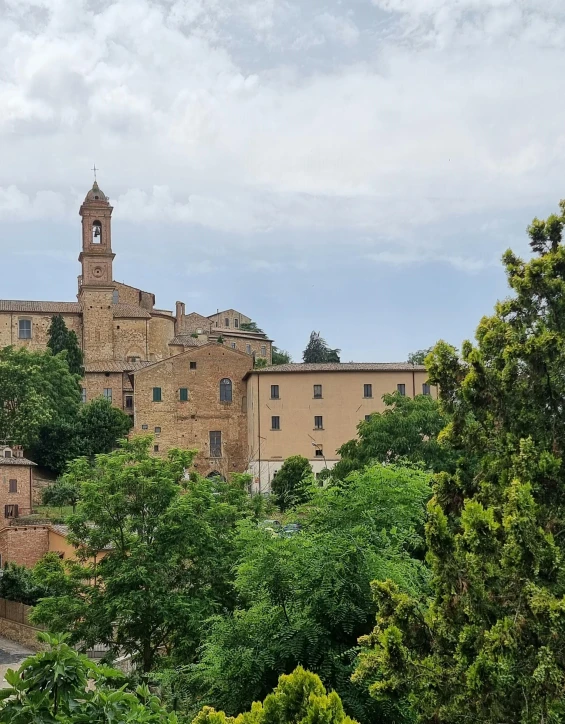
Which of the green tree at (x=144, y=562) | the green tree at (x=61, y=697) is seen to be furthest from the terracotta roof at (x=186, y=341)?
the green tree at (x=61, y=697)

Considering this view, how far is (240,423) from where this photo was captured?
6031cm

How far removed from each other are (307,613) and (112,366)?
59320mm

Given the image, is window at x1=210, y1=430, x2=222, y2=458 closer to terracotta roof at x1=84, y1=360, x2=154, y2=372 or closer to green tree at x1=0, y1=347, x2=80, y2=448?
terracotta roof at x1=84, y1=360, x2=154, y2=372

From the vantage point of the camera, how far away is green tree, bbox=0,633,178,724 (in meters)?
5.60

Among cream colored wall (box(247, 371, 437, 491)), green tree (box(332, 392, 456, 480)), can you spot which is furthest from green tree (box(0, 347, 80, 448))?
green tree (box(332, 392, 456, 480))

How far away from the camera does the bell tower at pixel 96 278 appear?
242ft

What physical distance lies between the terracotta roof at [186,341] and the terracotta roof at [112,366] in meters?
4.74

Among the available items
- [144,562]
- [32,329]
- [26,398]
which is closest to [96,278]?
[32,329]

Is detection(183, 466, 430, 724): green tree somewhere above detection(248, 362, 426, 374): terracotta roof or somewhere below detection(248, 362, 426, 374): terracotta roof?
below

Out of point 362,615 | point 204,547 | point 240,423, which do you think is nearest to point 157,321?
point 240,423

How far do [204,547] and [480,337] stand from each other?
1111 cm

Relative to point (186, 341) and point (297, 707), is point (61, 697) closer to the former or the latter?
point (297, 707)

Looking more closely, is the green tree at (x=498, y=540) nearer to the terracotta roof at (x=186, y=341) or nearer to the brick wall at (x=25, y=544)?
the brick wall at (x=25, y=544)

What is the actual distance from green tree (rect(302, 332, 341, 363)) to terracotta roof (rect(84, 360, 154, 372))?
26.6m
